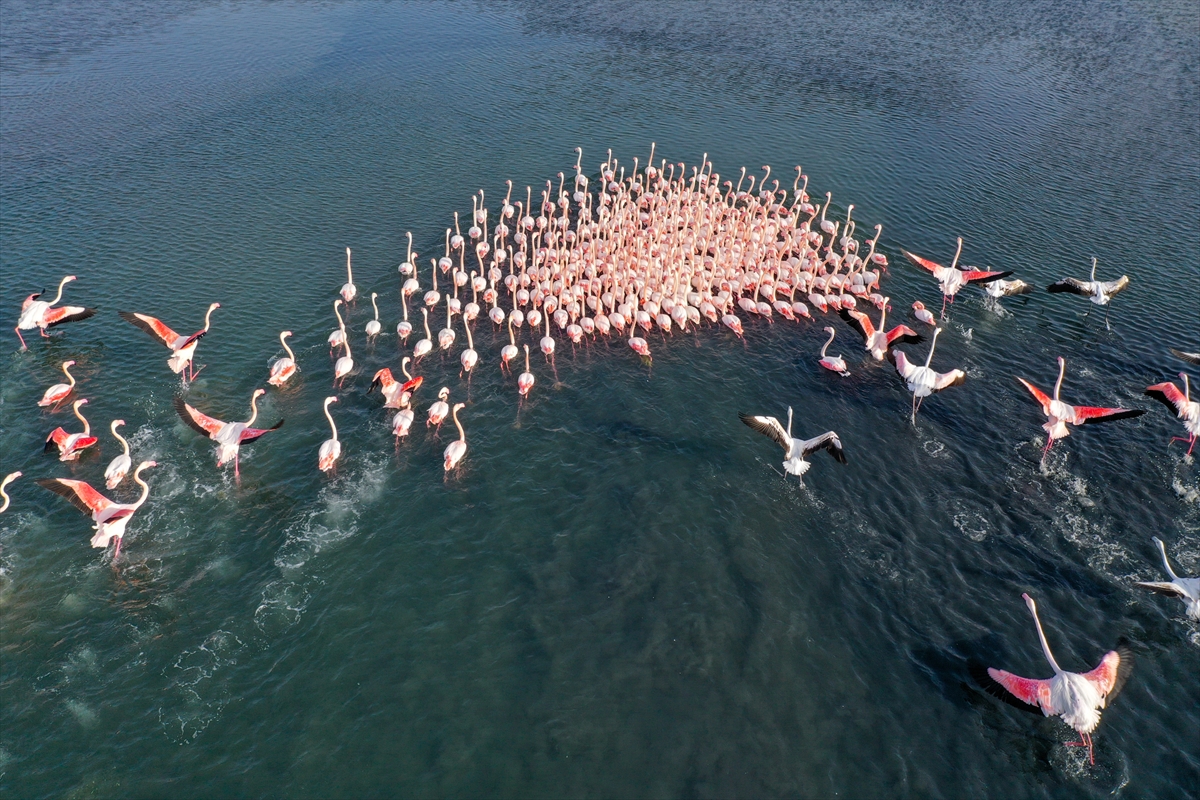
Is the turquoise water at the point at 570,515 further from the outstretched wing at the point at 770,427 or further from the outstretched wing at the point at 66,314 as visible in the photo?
the outstretched wing at the point at 770,427

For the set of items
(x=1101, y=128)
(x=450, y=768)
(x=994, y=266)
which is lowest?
(x=450, y=768)

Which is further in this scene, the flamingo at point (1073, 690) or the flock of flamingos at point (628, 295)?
the flock of flamingos at point (628, 295)

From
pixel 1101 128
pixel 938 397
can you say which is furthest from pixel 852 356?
pixel 1101 128

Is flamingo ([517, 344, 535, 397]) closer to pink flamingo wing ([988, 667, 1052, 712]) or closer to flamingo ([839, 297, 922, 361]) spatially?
flamingo ([839, 297, 922, 361])

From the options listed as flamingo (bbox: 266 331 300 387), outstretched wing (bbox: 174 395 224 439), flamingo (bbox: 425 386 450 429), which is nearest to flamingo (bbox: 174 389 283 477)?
outstretched wing (bbox: 174 395 224 439)

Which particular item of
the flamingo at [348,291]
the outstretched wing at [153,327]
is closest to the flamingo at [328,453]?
the outstretched wing at [153,327]

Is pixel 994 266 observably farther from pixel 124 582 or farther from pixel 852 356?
pixel 124 582
